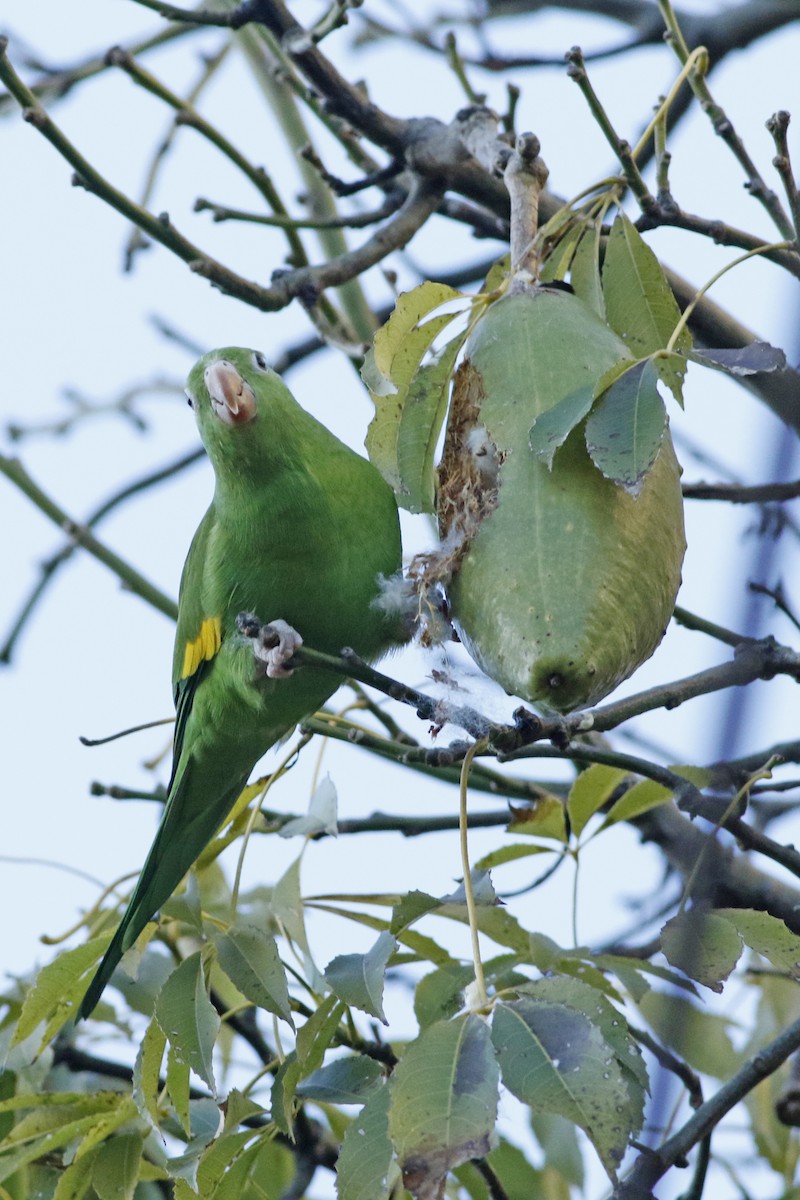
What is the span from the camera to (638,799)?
2350 mm

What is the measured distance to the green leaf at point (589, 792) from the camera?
2293 mm

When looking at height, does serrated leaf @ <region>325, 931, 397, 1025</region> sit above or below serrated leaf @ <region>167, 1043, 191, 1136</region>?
above

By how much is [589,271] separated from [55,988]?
A: 1390mm

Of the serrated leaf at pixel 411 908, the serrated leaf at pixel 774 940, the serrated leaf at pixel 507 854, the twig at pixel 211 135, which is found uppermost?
the twig at pixel 211 135

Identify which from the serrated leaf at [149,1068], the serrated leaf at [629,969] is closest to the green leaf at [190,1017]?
the serrated leaf at [149,1068]

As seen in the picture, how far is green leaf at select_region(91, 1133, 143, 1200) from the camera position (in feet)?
6.67

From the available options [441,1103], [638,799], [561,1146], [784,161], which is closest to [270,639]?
[638,799]

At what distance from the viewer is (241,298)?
249 centimetres

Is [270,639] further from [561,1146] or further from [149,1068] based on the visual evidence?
[561,1146]

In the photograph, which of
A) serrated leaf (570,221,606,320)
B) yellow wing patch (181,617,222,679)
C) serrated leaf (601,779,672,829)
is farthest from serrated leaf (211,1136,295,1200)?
serrated leaf (570,221,606,320)

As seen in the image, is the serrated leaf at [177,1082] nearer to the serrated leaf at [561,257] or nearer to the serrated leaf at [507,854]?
the serrated leaf at [507,854]

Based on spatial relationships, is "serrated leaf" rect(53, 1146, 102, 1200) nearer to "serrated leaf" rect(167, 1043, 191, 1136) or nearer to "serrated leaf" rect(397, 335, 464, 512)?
"serrated leaf" rect(167, 1043, 191, 1136)

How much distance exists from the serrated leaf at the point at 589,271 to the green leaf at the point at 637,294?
0.02m

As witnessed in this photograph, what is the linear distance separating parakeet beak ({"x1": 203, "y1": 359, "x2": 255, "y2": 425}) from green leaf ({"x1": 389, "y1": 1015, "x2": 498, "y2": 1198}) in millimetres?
1329
